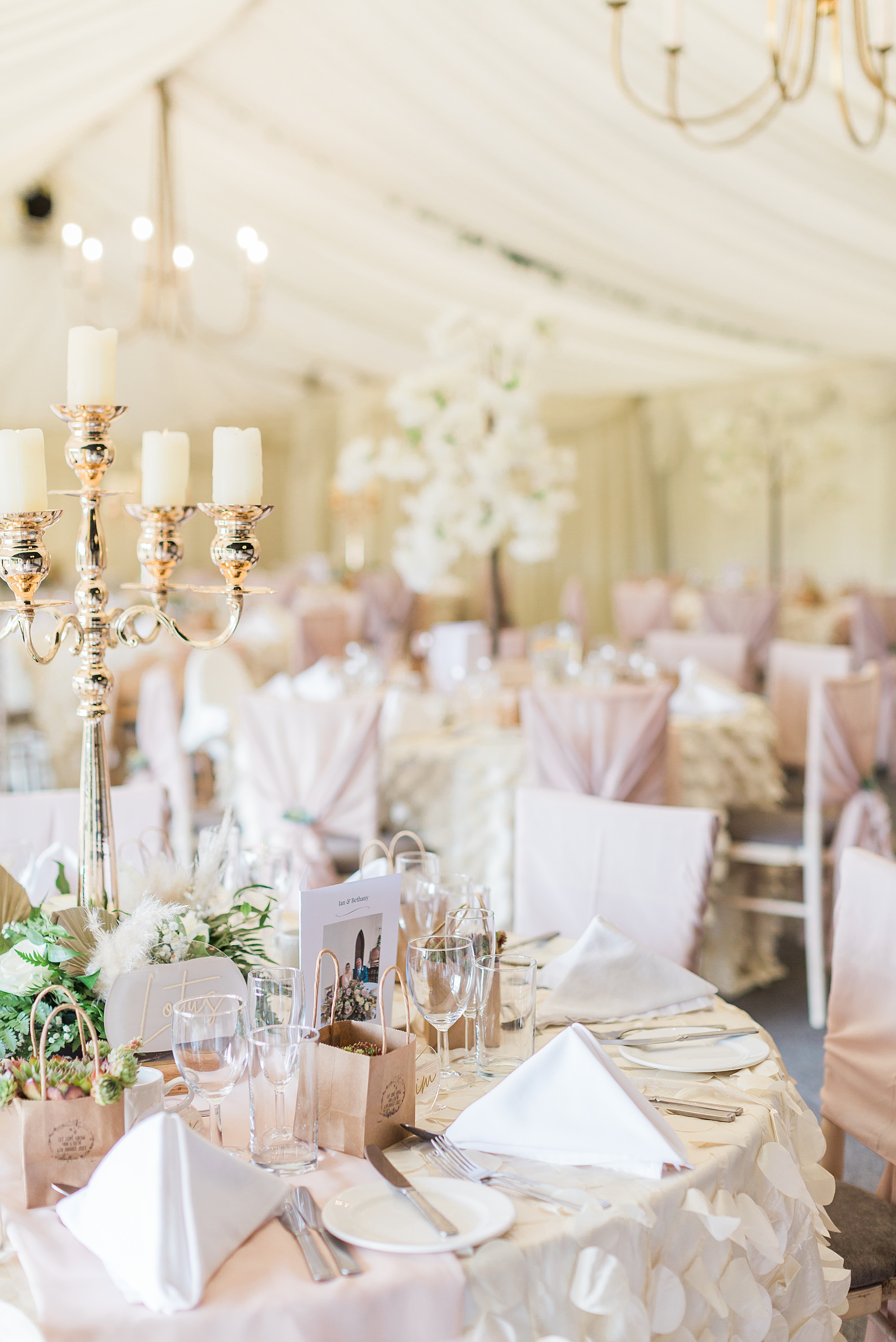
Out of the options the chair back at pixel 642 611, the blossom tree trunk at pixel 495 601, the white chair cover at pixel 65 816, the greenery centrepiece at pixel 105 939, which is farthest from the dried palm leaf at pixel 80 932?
the chair back at pixel 642 611

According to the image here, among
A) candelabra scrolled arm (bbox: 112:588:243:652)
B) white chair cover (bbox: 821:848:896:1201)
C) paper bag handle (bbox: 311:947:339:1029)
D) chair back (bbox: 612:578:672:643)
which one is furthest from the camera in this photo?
chair back (bbox: 612:578:672:643)

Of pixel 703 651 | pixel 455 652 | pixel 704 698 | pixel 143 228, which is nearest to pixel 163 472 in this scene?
pixel 704 698

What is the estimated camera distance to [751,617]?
27.2ft

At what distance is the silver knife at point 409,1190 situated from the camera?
113 cm

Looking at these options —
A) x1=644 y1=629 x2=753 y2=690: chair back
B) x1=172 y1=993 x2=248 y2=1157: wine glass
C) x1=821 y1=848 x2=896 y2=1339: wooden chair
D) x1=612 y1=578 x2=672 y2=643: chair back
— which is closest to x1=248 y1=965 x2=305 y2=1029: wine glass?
x1=172 y1=993 x2=248 y2=1157: wine glass

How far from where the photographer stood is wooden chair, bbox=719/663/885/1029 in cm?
373

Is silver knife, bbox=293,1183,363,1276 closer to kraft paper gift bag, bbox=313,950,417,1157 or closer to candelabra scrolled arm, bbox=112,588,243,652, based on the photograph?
kraft paper gift bag, bbox=313,950,417,1157

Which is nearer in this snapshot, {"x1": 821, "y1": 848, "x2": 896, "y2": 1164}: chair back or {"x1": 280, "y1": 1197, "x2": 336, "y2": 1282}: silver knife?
{"x1": 280, "y1": 1197, "x2": 336, "y2": 1282}: silver knife

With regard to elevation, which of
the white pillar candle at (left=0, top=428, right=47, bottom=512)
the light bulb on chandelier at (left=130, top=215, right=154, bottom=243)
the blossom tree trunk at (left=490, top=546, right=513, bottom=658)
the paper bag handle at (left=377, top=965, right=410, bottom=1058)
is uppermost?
the light bulb on chandelier at (left=130, top=215, right=154, bottom=243)

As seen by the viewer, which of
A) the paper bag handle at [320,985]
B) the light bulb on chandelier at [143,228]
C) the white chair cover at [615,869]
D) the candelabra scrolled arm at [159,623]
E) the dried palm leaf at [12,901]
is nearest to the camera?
the paper bag handle at [320,985]

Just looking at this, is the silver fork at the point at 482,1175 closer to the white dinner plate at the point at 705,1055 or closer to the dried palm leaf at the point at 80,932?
the white dinner plate at the point at 705,1055

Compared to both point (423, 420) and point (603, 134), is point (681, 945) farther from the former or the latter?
point (603, 134)

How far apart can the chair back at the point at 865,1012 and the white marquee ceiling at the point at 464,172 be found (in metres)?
3.30

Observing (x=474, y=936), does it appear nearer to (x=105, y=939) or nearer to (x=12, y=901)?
(x=105, y=939)
